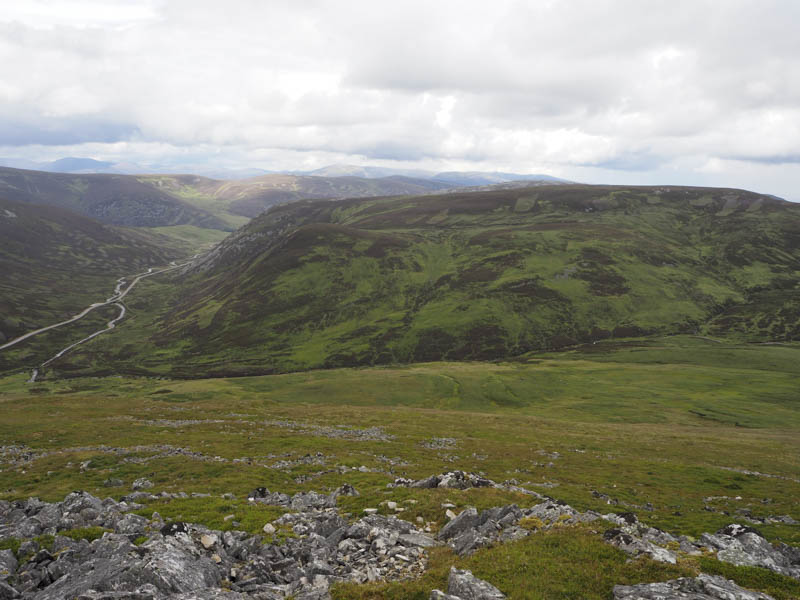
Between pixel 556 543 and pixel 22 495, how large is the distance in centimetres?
4266

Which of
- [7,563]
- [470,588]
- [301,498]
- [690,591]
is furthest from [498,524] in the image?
[7,563]

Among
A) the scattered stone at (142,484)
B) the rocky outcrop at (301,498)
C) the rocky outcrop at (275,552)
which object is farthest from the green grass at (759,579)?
the scattered stone at (142,484)

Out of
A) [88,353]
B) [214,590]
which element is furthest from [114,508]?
[88,353]

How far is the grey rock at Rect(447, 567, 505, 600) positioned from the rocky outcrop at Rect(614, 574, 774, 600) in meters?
4.66

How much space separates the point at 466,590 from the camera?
15.5 metres

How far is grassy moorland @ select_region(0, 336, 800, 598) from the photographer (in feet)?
65.1

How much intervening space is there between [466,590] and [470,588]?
19cm

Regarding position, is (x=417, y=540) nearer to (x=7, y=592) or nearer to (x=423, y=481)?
(x=423, y=481)

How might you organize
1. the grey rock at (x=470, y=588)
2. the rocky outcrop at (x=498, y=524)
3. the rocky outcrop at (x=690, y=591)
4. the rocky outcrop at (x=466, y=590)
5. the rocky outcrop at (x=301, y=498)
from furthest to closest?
the rocky outcrop at (x=301, y=498) → the rocky outcrop at (x=498, y=524) → the grey rock at (x=470, y=588) → the rocky outcrop at (x=466, y=590) → the rocky outcrop at (x=690, y=591)

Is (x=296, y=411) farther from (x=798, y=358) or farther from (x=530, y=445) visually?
(x=798, y=358)

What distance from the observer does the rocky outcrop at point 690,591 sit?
14289 mm

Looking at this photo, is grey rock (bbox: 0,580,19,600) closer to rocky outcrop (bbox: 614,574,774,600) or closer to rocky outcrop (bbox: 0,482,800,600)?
rocky outcrop (bbox: 0,482,800,600)

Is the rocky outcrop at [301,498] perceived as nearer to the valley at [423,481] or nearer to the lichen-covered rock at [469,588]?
the valley at [423,481]

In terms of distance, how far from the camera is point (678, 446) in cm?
6125
